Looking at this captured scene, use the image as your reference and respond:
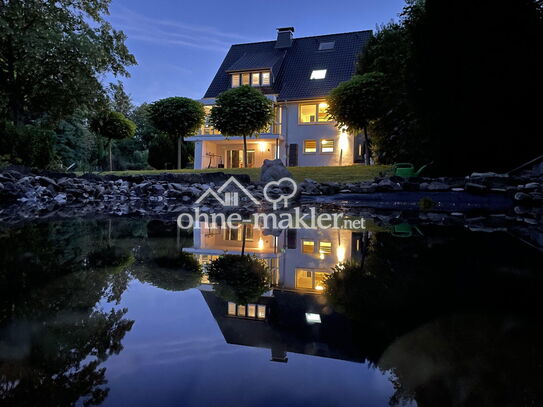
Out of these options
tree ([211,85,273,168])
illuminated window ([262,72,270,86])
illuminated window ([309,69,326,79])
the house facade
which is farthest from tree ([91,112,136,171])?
illuminated window ([309,69,326,79])

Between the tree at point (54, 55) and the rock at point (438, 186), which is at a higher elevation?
the tree at point (54, 55)

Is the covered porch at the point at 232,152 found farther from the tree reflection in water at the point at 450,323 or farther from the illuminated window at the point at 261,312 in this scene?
the illuminated window at the point at 261,312

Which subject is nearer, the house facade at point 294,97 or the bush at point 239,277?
→ the bush at point 239,277

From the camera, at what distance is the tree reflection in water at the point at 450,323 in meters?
0.66

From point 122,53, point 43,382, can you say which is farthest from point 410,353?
point 122,53

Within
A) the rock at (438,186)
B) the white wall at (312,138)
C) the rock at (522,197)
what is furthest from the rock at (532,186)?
the white wall at (312,138)

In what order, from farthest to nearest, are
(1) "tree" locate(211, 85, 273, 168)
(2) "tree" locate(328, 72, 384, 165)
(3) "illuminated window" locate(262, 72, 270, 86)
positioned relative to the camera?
(3) "illuminated window" locate(262, 72, 270, 86) < (1) "tree" locate(211, 85, 273, 168) < (2) "tree" locate(328, 72, 384, 165)

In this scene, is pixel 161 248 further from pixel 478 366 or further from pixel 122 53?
pixel 122 53

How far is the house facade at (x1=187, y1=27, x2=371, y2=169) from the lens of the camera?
22.2m

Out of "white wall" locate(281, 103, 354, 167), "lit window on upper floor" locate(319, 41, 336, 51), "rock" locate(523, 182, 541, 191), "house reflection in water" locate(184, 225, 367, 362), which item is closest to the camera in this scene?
"house reflection in water" locate(184, 225, 367, 362)

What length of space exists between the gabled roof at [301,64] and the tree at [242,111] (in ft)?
15.6

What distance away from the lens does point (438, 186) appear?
7359 millimetres

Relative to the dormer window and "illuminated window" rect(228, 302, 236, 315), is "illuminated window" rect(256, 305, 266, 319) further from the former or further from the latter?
the dormer window

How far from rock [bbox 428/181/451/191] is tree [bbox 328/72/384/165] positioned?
8029 mm
